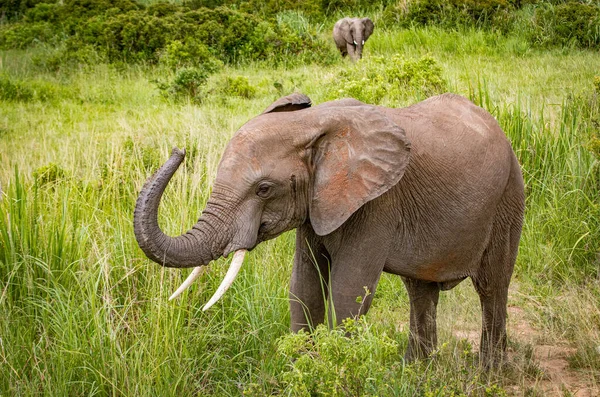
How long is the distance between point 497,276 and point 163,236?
6.12 ft

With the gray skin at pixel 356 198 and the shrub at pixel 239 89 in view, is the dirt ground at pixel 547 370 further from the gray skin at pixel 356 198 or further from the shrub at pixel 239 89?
the shrub at pixel 239 89

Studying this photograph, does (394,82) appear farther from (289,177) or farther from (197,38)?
(197,38)

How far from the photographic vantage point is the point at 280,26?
15.7 m

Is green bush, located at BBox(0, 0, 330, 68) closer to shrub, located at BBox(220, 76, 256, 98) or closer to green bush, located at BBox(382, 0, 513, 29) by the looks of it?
green bush, located at BBox(382, 0, 513, 29)

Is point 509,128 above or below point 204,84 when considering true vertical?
above

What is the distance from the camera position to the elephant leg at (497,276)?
172 inches

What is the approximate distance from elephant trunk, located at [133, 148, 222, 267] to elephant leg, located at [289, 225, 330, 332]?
620 millimetres

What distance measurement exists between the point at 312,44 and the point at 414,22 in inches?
78.8

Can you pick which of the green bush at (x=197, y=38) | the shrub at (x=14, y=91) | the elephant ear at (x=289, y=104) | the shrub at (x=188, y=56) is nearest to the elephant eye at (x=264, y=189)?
the elephant ear at (x=289, y=104)

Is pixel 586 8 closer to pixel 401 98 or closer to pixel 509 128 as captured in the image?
pixel 401 98

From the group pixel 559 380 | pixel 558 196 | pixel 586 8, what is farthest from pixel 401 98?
pixel 586 8

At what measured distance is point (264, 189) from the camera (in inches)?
143

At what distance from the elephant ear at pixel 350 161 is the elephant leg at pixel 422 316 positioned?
3.43 feet

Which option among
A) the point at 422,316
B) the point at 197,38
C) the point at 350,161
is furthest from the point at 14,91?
the point at 350,161
